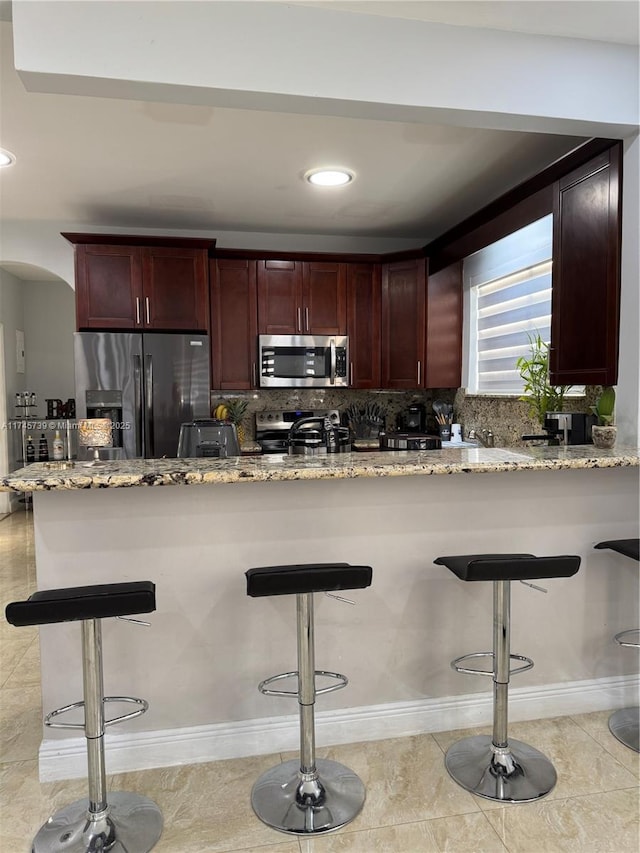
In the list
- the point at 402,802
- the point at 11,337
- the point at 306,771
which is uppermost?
the point at 11,337

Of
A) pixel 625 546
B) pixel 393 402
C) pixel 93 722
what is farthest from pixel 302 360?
pixel 93 722

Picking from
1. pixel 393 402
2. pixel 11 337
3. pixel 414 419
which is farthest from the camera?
pixel 11 337

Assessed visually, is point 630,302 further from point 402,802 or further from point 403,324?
point 403,324

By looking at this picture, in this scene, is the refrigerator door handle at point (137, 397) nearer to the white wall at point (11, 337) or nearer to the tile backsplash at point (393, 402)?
the tile backsplash at point (393, 402)

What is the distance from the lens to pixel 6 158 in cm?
331

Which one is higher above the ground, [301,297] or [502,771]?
[301,297]

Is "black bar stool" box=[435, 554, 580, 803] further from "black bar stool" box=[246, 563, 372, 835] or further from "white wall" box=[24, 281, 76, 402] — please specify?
"white wall" box=[24, 281, 76, 402]

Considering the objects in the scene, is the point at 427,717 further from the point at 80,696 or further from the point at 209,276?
the point at 209,276

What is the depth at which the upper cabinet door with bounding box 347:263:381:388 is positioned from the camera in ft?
16.0

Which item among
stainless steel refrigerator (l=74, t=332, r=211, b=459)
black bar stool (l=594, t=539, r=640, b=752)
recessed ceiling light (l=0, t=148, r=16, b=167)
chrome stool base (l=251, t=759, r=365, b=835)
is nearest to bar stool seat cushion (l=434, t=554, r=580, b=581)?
black bar stool (l=594, t=539, r=640, b=752)

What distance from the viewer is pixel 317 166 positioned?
3.47 m

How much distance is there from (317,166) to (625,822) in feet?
11.1

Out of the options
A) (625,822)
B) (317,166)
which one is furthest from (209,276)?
(625,822)

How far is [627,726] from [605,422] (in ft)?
4.06
